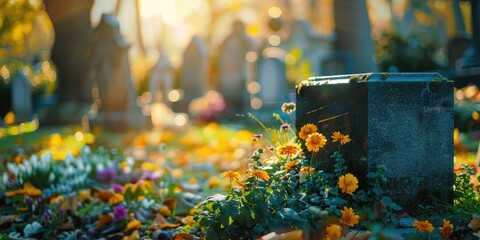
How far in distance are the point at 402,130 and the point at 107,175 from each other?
3094 mm

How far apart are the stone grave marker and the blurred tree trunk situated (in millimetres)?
10596

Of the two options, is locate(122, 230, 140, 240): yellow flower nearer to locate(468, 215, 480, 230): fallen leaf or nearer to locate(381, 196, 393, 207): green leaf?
locate(381, 196, 393, 207): green leaf

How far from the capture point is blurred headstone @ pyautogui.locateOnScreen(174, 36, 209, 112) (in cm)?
1595

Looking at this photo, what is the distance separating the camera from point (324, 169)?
3.30m

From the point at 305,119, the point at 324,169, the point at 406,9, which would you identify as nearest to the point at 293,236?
the point at 324,169

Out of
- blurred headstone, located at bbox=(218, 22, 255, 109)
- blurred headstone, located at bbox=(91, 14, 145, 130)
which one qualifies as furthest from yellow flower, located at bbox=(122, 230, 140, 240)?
blurred headstone, located at bbox=(218, 22, 255, 109)

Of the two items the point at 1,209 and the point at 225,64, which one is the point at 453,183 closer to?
the point at 1,209

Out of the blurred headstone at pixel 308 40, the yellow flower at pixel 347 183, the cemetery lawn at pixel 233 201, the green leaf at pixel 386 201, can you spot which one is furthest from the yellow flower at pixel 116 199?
the blurred headstone at pixel 308 40

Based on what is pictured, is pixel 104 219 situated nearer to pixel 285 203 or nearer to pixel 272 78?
pixel 285 203

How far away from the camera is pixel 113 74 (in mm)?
10914

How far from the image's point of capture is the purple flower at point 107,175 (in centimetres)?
513

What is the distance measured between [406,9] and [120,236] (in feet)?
161

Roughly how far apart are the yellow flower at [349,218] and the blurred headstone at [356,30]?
35.9 feet

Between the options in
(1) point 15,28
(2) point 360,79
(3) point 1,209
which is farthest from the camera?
(1) point 15,28
